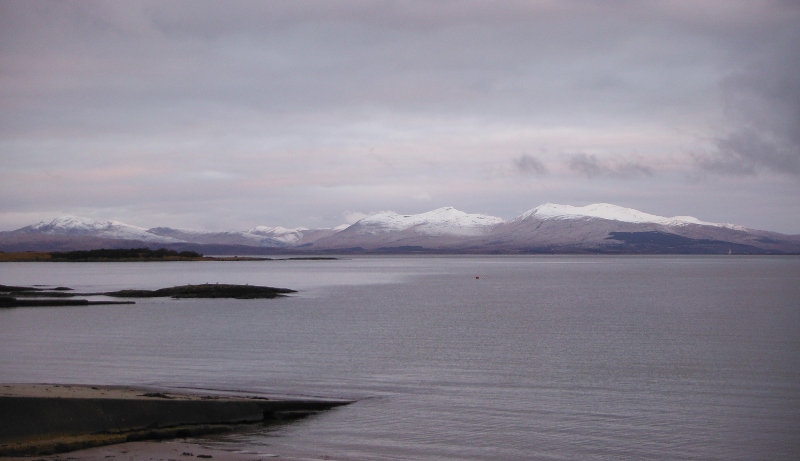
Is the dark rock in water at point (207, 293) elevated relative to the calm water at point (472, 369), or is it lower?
elevated

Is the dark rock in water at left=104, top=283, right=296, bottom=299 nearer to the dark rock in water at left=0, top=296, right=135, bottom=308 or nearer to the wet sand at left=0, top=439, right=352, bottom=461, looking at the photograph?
the dark rock in water at left=0, top=296, right=135, bottom=308

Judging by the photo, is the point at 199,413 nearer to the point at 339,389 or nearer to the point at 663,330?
the point at 339,389

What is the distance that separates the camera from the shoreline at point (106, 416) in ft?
48.6

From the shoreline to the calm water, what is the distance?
37.0 inches

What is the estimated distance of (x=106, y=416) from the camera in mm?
16141

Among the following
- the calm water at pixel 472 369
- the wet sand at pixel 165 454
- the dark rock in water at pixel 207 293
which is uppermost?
the dark rock in water at pixel 207 293

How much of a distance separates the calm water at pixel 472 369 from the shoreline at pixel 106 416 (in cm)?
94

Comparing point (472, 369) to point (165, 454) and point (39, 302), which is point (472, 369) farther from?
point (39, 302)

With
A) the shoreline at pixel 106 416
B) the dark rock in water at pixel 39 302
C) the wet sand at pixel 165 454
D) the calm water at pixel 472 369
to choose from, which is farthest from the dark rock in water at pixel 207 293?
the wet sand at pixel 165 454

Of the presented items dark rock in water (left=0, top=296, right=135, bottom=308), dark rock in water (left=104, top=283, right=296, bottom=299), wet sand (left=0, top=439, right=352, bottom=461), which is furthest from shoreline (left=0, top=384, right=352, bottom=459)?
dark rock in water (left=104, top=283, right=296, bottom=299)

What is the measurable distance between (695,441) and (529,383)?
7.52 metres

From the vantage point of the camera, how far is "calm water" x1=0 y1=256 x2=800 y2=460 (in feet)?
55.9

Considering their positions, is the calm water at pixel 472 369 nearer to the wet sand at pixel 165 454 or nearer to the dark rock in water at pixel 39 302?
the wet sand at pixel 165 454

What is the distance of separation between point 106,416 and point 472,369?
543 inches
